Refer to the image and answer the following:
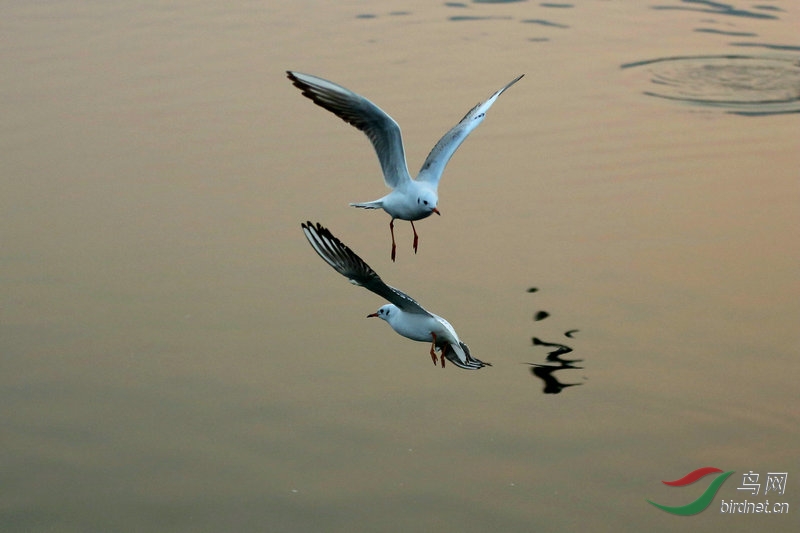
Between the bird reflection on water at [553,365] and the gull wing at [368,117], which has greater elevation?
the gull wing at [368,117]

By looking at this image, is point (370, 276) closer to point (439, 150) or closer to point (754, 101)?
point (439, 150)

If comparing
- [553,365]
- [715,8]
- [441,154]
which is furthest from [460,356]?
[715,8]

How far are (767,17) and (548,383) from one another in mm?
16335

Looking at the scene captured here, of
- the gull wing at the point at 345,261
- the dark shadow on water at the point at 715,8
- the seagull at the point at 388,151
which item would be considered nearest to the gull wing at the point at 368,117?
the seagull at the point at 388,151

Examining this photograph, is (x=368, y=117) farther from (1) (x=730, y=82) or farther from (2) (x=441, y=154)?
(1) (x=730, y=82)

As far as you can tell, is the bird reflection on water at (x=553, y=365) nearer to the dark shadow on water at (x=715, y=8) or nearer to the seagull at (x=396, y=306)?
the seagull at (x=396, y=306)

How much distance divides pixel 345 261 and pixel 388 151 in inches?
85.2

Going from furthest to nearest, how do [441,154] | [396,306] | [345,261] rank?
[441,154] < [396,306] < [345,261]

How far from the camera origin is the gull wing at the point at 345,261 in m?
10.3

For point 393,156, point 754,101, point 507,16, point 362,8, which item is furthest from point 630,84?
point 393,156

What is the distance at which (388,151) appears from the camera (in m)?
12.2

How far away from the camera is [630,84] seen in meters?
23.5

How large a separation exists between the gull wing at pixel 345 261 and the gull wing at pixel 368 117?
5.37ft

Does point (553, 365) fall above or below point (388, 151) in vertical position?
below
